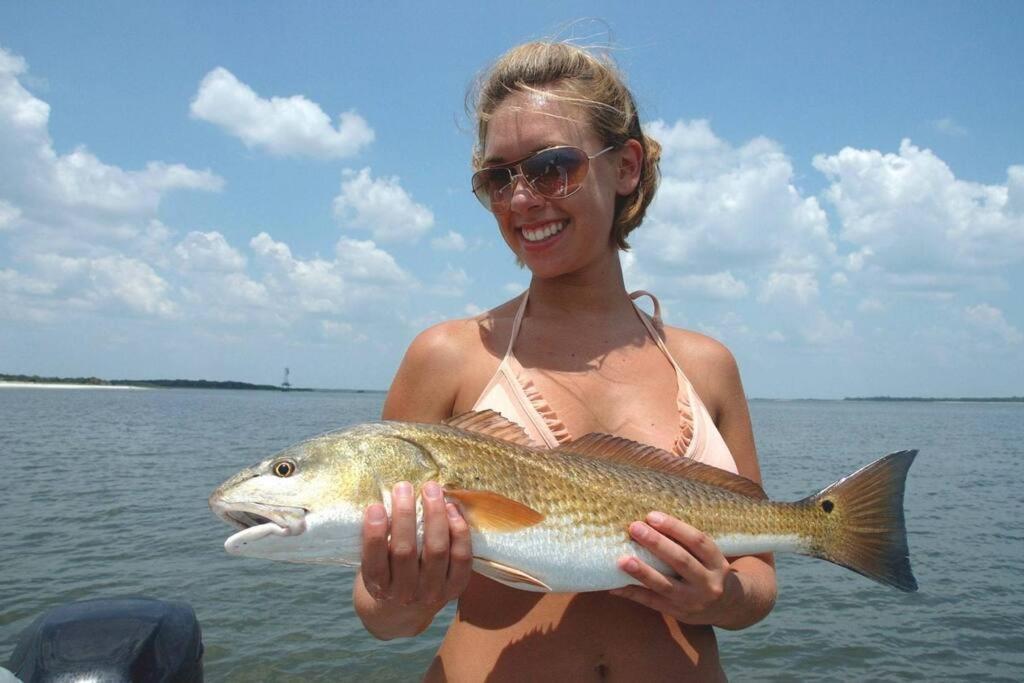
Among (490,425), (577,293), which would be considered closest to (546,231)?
(577,293)

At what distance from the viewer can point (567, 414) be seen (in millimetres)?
3135

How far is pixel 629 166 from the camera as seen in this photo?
3.50 metres

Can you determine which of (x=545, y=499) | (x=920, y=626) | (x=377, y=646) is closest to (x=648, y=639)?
(x=545, y=499)

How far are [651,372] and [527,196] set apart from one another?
1.01 m

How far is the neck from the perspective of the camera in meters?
3.51

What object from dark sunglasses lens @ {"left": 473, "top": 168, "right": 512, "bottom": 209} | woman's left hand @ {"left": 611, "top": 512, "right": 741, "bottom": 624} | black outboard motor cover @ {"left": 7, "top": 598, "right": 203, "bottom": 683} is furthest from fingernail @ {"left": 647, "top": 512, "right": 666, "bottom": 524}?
black outboard motor cover @ {"left": 7, "top": 598, "right": 203, "bottom": 683}

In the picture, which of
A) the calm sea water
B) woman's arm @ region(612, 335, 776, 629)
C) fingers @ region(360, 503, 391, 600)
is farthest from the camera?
the calm sea water

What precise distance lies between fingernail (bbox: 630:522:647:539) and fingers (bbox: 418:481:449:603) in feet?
2.29

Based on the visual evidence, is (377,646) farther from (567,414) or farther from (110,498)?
(110,498)

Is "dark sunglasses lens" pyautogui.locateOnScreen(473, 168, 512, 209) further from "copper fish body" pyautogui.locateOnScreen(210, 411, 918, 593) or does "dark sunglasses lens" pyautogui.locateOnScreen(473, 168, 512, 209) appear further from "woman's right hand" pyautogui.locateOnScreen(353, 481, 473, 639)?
"woman's right hand" pyautogui.locateOnScreen(353, 481, 473, 639)

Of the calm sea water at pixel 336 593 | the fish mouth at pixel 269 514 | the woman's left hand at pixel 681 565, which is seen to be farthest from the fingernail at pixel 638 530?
the calm sea water at pixel 336 593

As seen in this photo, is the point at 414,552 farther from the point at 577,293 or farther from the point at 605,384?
the point at 577,293

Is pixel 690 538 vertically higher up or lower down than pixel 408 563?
higher up

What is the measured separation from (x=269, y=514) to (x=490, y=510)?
763 mm
